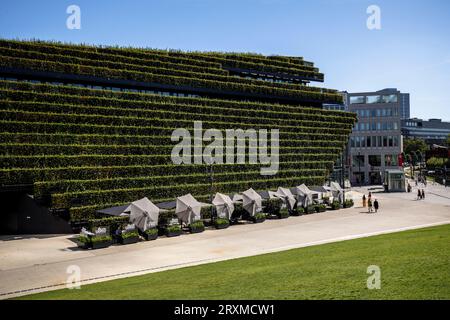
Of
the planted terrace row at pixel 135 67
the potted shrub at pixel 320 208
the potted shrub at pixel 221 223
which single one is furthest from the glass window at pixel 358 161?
the potted shrub at pixel 221 223

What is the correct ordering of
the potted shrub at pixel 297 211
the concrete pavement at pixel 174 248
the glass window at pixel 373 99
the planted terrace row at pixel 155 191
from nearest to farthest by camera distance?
the concrete pavement at pixel 174 248
the planted terrace row at pixel 155 191
the potted shrub at pixel 297 211
the glass window at pixel 373 99

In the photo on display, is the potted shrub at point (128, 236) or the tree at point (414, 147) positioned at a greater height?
the tree at point (414, 147)

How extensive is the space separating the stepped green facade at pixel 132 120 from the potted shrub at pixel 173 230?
7.00 meters

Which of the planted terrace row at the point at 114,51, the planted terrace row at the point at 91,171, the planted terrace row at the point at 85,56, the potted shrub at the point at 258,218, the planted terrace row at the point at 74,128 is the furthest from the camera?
the potted shrub at the point at 258,218

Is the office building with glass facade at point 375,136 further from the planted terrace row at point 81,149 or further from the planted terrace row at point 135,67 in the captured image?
the planted terrace row at point 81,149

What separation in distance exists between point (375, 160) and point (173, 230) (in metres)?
75.1

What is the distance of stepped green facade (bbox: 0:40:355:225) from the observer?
120 ft

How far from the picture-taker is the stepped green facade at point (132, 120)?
36438 millimetres

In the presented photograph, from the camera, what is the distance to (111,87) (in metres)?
47.0

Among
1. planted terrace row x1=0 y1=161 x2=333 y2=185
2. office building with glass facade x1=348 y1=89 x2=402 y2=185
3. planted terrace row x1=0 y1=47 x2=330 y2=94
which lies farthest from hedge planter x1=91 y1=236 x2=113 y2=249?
office building with glass facade x1=348 y1=89 x2=402 y2=185

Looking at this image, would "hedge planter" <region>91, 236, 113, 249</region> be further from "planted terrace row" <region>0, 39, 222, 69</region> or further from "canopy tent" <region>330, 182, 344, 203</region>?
"canopy tent" <region>330, 182, 344, 203</region>

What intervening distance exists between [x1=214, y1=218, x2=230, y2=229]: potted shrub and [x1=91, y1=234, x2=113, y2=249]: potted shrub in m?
11.1

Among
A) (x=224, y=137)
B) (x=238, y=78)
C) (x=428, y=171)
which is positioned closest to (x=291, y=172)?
(x=224, y=137)

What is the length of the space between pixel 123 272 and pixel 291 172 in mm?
36555
